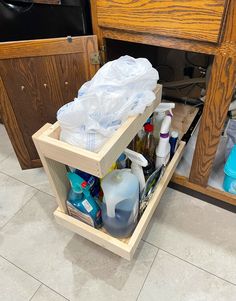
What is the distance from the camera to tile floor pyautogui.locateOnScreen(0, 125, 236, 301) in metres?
0.89

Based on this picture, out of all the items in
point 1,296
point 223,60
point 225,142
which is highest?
point 223,60

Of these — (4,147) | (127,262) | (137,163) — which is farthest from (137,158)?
(4,147)

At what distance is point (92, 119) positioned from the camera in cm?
62

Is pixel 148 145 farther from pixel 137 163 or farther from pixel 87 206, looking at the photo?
pixel 87 206

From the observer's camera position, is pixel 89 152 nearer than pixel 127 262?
Yes

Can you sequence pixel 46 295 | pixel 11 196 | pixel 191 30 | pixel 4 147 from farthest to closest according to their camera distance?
pixel 4 147 → pixel 11 196 → pixel 46 295 → pixel 191 30

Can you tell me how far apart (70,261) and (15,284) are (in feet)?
0.72

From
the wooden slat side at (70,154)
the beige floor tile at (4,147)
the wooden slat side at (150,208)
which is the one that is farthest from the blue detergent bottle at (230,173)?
the beige floor tile at (4,147)

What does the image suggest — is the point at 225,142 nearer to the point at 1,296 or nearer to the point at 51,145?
the point at 51,145

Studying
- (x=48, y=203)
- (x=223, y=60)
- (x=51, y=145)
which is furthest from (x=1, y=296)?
(x=223, y=60)

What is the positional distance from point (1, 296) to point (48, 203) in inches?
16.7

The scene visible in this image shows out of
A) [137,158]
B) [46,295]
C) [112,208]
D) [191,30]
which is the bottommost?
[46,295]

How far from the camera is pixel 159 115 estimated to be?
3.02ft

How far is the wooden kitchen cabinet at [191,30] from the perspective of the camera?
640 millimetres
